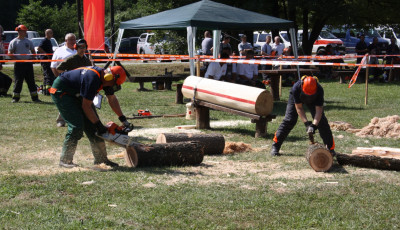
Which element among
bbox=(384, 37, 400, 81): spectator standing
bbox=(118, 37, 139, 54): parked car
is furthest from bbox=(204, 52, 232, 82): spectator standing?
bbox=(118, 37, 139, 54): parked car

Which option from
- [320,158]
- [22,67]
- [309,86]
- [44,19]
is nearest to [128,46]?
[44,19]

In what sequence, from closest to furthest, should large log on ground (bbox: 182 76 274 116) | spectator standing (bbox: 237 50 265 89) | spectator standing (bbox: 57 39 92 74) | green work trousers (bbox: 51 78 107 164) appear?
green work trousers (bbox: 51 78 107 164) → spectator standing (bbox: 57 39 92 74) → large log on ground (bbox: 182 76 274 116) → spectator standing (bbox: 237 50 265 89)

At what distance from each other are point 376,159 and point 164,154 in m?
2.73

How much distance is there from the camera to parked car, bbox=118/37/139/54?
118 ft

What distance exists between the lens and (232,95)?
9.98 m

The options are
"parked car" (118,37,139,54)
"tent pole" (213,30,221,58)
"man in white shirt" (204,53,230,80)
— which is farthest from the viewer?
"parked car" (118,37,139,54)

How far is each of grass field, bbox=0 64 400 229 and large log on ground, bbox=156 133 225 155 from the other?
201mm

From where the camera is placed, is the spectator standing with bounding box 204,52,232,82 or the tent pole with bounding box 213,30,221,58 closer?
the spectator standing with bounding box 204,52,232,82

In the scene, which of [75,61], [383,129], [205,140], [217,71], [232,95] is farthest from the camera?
[217,71]

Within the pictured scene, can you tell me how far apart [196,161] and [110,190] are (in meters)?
1.70

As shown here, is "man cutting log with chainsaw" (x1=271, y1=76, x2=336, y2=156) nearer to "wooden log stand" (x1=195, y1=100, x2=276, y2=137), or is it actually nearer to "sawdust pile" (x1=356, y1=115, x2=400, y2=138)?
"wooden log stand" (x1=195, y1=100, x2=276, y2=137)

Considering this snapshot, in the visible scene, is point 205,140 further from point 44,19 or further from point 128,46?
point 44,19

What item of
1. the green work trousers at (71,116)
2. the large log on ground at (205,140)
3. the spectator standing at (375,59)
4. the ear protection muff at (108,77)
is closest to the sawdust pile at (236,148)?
the large log on ground at (205,140)

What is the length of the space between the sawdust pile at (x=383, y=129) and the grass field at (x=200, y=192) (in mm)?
430
